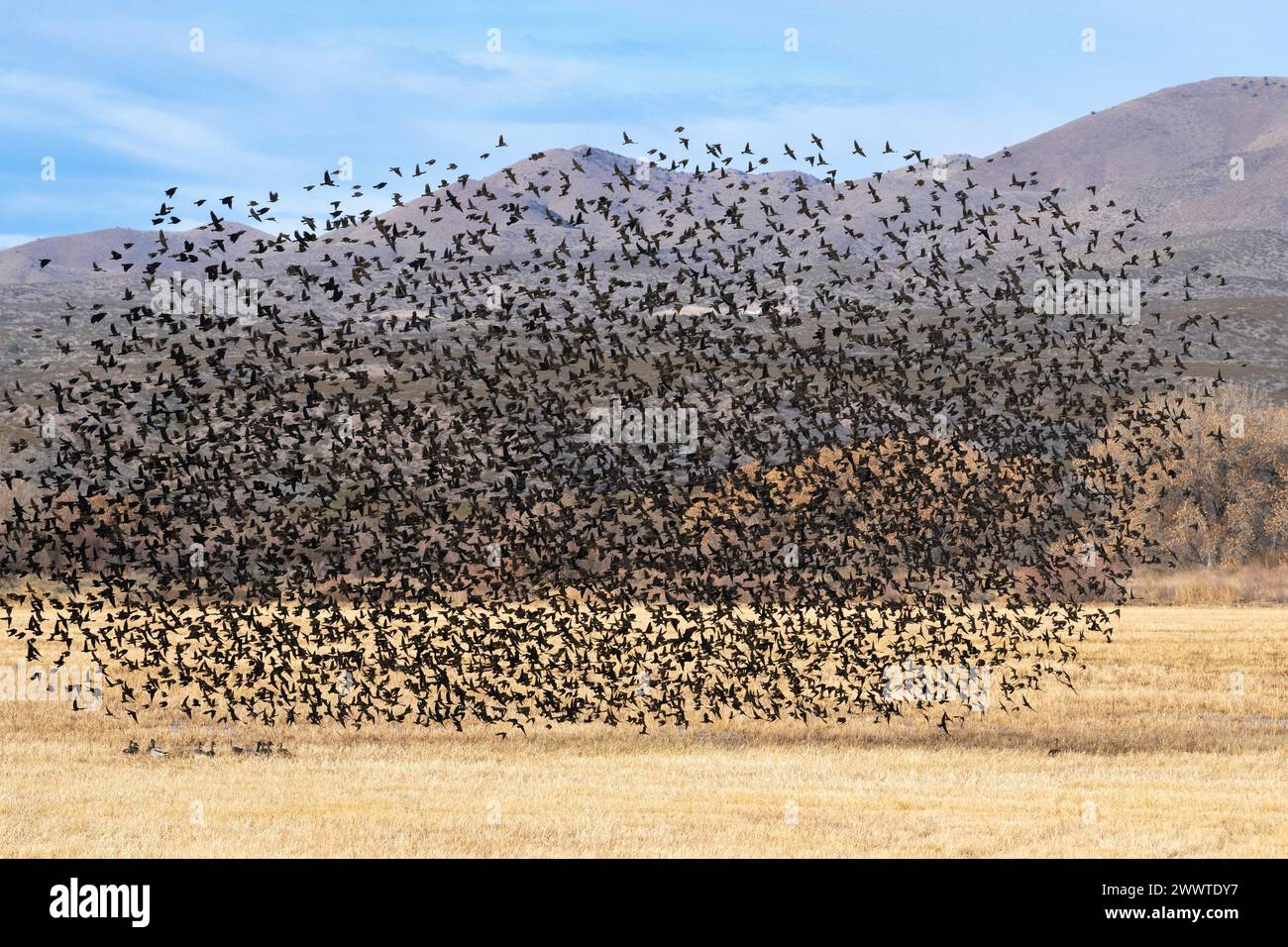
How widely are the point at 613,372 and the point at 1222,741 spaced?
9282 mm

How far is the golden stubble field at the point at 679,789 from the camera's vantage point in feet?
38.9

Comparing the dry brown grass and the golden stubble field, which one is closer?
the golden stubble field

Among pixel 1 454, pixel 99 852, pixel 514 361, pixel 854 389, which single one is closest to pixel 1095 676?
pixel 854 389

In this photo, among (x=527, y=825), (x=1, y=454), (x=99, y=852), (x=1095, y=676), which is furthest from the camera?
(x=1, y=454)

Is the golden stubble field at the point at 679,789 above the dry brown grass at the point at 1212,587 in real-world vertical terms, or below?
above

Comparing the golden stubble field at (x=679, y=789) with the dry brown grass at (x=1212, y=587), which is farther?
the dry brown grass at (x=1212, y=587)

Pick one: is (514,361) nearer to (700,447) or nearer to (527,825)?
(700,447)

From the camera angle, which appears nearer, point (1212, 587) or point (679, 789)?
point (679, 789)

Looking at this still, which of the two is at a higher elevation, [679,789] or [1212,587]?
[679,789]

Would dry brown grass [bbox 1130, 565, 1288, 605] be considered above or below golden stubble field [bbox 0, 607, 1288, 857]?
below

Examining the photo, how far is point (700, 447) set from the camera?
1611cm

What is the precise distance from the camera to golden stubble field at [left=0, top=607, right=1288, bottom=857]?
467 inches

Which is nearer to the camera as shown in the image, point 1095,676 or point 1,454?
point 1095,676

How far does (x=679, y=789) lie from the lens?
561 inches
